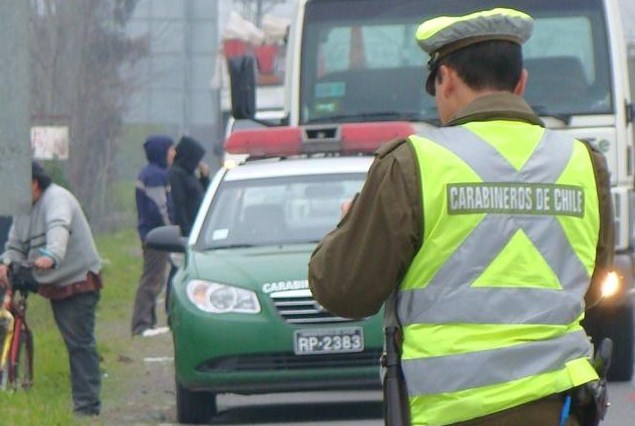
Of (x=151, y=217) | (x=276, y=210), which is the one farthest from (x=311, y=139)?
(x=151, y=217)

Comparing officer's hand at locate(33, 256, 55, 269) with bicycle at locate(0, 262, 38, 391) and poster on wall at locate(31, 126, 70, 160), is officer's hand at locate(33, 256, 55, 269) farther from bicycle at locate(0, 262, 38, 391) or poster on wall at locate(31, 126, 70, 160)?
poster on wall at locate(31, 126, 70, 160)

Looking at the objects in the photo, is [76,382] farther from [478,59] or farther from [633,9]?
[478,59]

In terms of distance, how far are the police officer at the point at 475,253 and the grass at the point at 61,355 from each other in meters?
6.01

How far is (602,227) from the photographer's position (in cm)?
436

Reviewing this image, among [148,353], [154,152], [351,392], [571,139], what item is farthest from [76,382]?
[571,139]

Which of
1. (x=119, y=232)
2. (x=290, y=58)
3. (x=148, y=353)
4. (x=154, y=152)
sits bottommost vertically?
(x=119, y=232)

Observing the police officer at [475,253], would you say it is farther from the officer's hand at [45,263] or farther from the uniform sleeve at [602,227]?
the officer's hand at [45,263]

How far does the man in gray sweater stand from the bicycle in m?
0.10

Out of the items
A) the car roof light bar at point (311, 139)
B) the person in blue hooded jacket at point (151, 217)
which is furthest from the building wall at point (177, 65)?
the car roof light bar at point (311, 139)

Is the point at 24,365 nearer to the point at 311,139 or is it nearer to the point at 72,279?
the point at 72,279

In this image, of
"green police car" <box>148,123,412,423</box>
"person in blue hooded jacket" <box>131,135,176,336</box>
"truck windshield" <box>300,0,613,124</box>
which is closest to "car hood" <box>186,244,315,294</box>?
"green police car" <box>148,123,412,423</box>

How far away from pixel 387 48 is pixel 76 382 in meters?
3.53

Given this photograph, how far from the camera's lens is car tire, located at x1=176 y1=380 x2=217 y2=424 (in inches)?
447

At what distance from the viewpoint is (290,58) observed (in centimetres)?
1400
